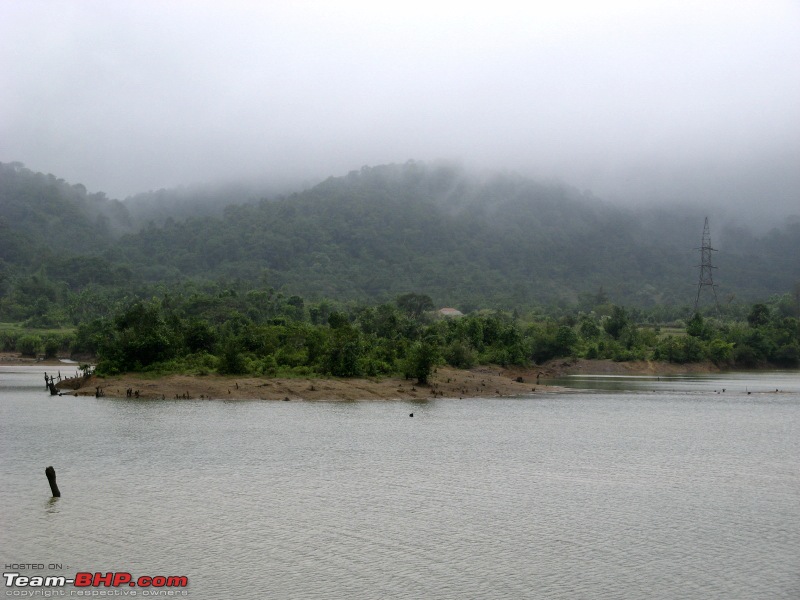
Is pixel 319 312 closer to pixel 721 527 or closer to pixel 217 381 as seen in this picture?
pixel 217 381

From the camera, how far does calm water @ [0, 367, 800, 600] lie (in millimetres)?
19047

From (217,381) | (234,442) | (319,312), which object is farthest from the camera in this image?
(319,312)

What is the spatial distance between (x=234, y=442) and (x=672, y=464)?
760 inches

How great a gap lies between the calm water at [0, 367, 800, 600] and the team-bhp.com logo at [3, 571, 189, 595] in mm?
412

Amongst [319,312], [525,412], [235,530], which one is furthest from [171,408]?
[319,312]

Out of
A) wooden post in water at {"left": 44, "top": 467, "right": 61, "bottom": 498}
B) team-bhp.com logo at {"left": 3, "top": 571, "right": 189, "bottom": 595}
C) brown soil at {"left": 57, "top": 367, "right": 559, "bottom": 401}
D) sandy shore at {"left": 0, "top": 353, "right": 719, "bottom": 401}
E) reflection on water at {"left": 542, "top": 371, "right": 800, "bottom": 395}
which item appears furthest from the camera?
reflection on water at {"left": 542, "top": 371, "right": 800, "bottom": 395}

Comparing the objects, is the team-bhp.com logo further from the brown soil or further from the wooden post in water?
the brown soil

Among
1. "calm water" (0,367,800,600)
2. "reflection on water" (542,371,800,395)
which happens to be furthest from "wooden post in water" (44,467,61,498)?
"reflection on water" (542,371,800,395)

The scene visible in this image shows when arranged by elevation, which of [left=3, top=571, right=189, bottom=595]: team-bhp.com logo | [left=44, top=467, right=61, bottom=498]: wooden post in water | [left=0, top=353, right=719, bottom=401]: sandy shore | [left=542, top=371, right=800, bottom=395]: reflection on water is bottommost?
[left=542, top=371, right=800, bottom=395]: reflection on water

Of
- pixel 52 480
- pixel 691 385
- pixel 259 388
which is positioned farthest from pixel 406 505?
pixel 691 385

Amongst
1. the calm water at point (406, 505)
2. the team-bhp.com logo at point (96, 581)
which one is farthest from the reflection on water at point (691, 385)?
the team-bhp.com logo at point (96, 581)

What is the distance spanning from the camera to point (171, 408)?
169 ft

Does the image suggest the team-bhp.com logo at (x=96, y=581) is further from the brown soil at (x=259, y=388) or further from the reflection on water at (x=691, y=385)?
the reflection on water at (x=691, y=385)

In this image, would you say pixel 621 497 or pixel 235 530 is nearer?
pixel 235 530
